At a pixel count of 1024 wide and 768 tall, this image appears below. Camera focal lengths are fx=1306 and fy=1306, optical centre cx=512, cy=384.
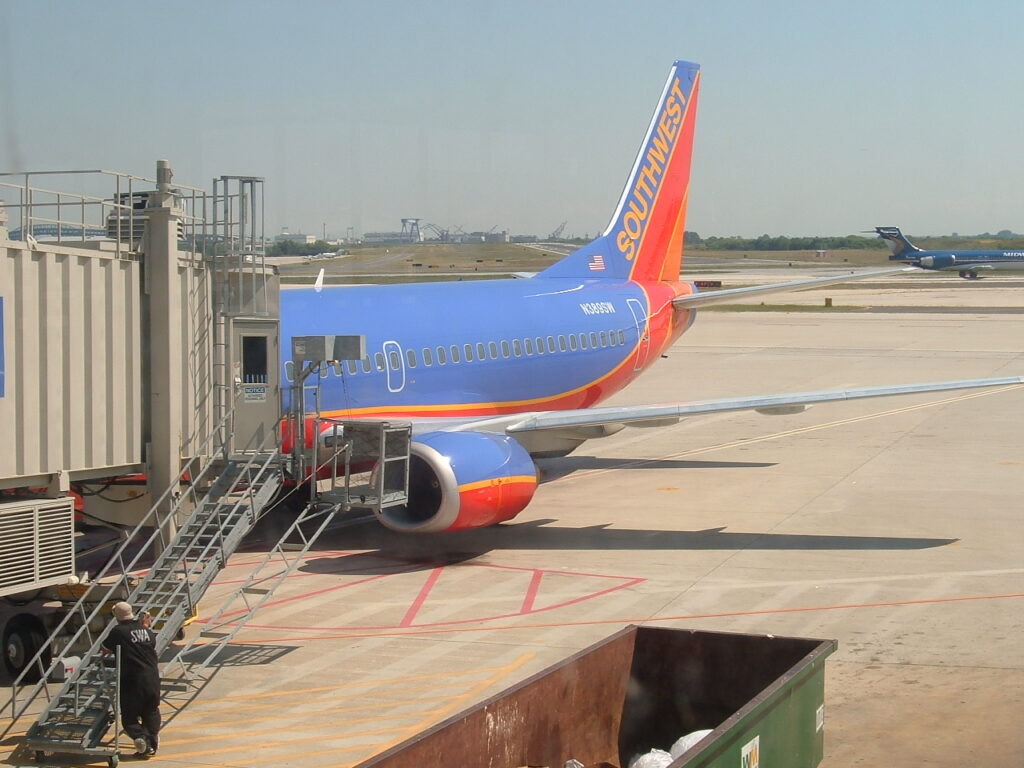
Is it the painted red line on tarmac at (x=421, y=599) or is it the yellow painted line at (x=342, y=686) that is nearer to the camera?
the yellow painted line at (x=342, y=686)

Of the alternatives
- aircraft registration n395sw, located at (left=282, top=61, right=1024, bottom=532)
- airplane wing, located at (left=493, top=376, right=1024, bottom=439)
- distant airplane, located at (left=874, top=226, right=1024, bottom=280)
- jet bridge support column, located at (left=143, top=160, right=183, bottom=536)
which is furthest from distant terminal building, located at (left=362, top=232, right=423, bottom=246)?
distant airplane, located at (left=874, top=226, right=1024, bottom=280)

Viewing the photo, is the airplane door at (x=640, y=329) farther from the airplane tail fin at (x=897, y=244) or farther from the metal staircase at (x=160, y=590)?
the airplane tail fin at (x=897, y=244)

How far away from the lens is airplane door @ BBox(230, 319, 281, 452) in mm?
15867

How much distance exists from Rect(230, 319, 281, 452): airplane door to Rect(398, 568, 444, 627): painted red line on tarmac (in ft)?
9.63

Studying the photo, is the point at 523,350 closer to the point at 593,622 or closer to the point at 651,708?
the point at 593,622

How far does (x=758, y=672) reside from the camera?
1068 centimetres

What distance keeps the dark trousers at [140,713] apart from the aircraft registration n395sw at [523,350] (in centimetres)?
617

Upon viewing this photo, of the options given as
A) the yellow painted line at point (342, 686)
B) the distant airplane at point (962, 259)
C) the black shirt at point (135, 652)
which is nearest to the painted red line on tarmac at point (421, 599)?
the yellow painted line at point (342, 686)

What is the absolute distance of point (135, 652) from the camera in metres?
12.2

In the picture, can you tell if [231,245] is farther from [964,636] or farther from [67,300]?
[964,636]

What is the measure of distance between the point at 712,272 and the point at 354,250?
107 m

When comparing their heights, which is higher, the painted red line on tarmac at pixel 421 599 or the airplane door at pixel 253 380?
the airplane door at pixel 253 380

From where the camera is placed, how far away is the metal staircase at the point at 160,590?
12289 millimetres

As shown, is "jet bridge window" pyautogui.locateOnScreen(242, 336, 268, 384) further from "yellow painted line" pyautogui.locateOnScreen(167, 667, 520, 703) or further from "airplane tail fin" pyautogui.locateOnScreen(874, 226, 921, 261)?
"airplane tail fin" pyautogui.locateOnScreen(874, 226, 921, 261)
